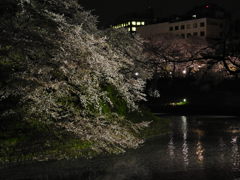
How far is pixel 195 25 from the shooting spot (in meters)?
87.9

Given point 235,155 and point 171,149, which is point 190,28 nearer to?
point 171,149

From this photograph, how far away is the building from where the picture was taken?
8531 cm

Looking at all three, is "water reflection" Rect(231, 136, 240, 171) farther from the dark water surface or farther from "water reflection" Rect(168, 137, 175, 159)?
"water reflection" Rect(168, 137, 175, 159)

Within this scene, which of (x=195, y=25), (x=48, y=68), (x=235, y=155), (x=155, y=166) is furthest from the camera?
(x=195, y=25)

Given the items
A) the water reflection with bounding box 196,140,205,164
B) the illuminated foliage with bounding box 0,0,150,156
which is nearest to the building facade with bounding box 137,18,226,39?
the water reflection with bounding box 196,140,205,164

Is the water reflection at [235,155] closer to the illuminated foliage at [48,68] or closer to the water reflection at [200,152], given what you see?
the water reflection at [200,152]

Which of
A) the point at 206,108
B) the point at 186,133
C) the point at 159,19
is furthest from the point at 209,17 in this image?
the point at 186,133

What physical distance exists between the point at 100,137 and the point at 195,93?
3850 centimetres

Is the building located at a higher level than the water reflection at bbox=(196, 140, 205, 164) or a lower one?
higher

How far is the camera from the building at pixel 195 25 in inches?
3359

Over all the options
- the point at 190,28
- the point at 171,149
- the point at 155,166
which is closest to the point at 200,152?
the point at 171,149

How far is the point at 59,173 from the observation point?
35.7 ft

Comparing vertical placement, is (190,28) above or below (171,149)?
above

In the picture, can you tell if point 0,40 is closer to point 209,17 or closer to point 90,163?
point 90,163
